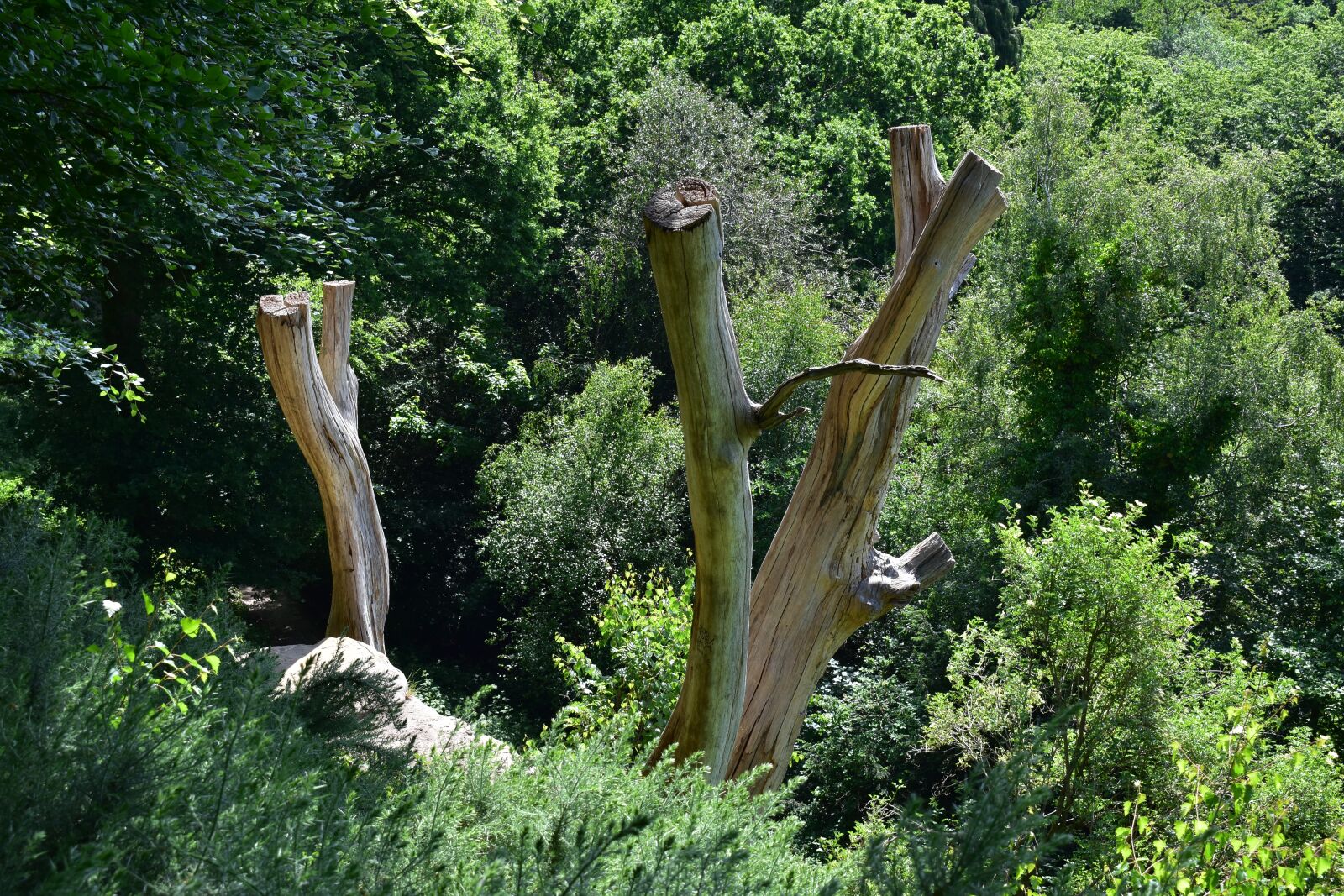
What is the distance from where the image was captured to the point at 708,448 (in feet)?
11.1

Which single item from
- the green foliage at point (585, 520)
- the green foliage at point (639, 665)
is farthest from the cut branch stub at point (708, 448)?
the green foliage at point (585, 520)

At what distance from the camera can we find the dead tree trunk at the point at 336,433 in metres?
5.52

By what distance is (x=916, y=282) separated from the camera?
3.96 m

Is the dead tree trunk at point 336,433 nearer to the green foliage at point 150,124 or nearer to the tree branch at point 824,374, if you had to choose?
the green foliage at point 150,124

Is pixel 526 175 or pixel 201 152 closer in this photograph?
pixel 201 152

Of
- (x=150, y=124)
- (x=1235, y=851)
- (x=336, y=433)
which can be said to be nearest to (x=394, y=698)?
(x=150, y=124)

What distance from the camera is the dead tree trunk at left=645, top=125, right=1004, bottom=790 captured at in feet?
12.7

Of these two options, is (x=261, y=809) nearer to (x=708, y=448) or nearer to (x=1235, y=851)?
(x=708, y=448)

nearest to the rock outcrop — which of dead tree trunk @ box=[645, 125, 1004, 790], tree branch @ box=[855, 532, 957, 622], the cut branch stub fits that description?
the cut branch stub

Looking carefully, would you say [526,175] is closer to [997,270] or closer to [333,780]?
[997,270]

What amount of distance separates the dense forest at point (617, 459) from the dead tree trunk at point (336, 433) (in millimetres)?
285

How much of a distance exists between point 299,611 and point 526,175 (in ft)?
24.0

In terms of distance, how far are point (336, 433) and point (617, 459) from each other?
22.4ft

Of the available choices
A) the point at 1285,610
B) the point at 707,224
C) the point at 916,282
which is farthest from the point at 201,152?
the point at 1285,610
